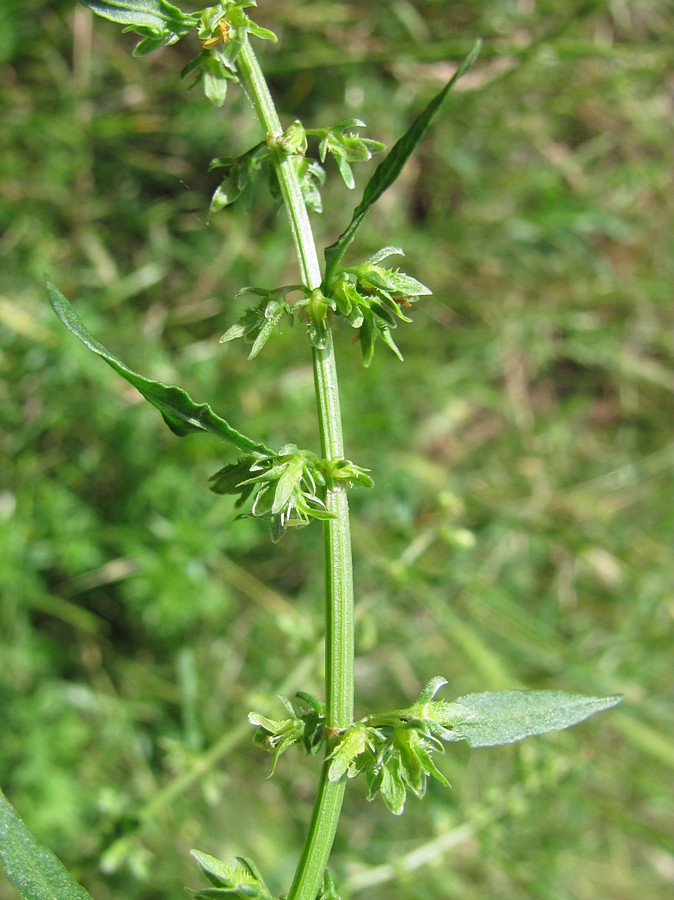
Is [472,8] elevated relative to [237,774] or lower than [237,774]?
elevated

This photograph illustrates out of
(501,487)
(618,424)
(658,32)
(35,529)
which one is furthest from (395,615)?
(658,32)

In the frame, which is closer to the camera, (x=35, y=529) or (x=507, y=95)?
(x=35, y=529)

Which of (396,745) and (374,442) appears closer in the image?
(396,745)

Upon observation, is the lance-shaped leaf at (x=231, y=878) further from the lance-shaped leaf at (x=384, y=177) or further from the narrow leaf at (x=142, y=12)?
the narrow leaf at (x=142, y=12)

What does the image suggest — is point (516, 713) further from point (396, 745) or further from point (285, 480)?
point (285, 480)

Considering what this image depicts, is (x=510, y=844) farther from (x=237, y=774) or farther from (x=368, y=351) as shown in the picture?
(x=368, y=351)

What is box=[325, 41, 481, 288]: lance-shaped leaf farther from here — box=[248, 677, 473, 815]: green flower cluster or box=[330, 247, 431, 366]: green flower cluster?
box=[248, 677, 473, 815]: green flower cluster

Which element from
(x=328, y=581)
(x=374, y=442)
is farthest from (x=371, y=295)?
(x=374, y=442)
